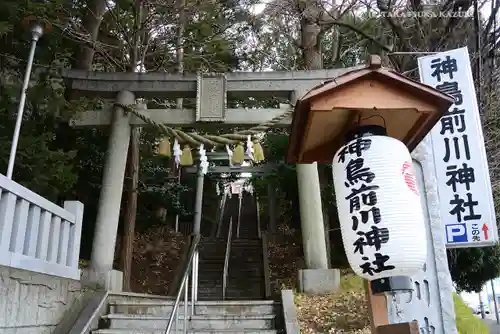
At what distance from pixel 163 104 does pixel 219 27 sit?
3038mm

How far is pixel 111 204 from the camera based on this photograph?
318 inches

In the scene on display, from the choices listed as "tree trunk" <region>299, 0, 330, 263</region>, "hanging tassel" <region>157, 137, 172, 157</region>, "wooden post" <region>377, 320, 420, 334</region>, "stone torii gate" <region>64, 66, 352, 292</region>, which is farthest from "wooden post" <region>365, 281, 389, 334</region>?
"tree trunk" <region>299, 0, 330, 263</region>

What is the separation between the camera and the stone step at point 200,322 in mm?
6148

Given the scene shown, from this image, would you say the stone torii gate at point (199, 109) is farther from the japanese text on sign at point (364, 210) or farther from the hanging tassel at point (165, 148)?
the japanese text on sign at point (364, 210)

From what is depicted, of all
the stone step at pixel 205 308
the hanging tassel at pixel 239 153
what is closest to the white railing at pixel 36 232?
the stone step at pixel 205 308

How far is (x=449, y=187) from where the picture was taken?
6012 millimetres

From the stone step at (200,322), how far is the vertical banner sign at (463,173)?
2.73 metres

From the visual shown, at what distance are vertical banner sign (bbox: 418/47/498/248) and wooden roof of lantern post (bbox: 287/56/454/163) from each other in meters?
2.23

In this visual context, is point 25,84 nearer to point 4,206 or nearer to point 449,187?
point 4,206

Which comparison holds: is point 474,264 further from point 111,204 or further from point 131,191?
point 111,204

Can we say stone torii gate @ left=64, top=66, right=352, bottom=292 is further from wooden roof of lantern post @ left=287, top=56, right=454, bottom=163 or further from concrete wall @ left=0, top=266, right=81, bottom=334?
wooden roof of lantern post @ left=287, top=56, right=454, bottom=163

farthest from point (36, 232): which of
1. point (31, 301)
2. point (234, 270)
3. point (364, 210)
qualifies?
point (234, 270)

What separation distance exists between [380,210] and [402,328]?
2.78 ft

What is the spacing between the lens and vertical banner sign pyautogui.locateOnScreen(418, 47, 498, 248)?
5.82 m
